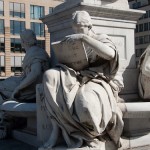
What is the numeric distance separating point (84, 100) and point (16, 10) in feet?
175

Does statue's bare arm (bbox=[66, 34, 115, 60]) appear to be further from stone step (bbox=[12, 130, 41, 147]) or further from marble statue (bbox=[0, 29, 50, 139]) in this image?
stone step (bbox=[12, 130, 41, 147])

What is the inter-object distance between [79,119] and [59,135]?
1.48 ft

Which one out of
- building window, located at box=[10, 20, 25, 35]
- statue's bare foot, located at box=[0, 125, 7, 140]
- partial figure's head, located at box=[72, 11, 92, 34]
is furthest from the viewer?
building window, located at box=[10, 20, 25, 35]

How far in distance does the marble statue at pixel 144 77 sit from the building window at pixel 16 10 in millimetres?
51993

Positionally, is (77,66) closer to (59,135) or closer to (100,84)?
(100,84)

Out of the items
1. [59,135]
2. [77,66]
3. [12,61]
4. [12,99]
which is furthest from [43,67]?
[12,61]

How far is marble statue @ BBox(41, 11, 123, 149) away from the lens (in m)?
4.94

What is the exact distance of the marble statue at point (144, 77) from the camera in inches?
238

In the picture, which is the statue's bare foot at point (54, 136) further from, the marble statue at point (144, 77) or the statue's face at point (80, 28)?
the marble statue at point (144, 77)

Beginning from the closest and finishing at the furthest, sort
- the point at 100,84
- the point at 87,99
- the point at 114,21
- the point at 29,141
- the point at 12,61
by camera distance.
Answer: the point at 87,99 < the point at 100,84 < the point at 29,141 < the point at 114,21 < the point at 12,61

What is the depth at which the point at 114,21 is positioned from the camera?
670 cm

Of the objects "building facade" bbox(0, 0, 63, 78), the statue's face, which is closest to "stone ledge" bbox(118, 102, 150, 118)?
the statue's face

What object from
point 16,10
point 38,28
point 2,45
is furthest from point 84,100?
point 38,28

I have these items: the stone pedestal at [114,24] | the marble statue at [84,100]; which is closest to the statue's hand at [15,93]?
the stone pedestal at [114,24]
